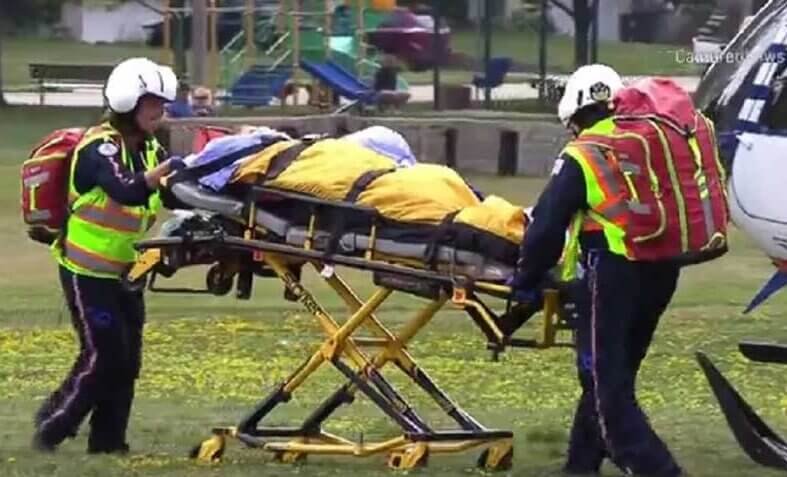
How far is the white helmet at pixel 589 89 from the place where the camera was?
29.7ft

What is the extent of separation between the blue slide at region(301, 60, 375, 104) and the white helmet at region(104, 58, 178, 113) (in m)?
25.1

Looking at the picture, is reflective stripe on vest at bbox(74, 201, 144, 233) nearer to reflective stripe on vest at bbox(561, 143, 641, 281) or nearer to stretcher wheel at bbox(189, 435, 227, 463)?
stretcher wheel at bbox(189, 435, 227, 463)

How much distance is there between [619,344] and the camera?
8969 mm

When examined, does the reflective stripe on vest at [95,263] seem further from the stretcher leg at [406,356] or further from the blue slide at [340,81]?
the blue slide at [340,81]

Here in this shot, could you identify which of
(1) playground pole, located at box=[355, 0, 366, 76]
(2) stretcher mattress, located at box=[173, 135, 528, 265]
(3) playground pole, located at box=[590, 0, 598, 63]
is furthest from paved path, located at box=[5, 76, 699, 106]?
(2) stretcher mattress, located at box=[173, 135, 528, 265]

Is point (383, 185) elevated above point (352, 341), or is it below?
above

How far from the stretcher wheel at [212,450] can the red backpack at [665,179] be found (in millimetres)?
2177

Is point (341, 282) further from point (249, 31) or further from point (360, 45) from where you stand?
point (360, 45)

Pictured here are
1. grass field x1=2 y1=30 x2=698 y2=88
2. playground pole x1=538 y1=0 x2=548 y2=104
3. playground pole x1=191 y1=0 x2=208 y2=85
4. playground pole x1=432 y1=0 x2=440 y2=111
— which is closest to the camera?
playground pole x1=538 y1=0 x2=548 y2=104

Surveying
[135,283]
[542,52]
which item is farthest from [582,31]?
[135,283]

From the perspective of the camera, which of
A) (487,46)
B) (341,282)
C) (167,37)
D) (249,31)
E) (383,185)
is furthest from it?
(249,31)

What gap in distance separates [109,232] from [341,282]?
1.07 meters

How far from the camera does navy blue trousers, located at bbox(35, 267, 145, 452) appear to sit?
10.0m

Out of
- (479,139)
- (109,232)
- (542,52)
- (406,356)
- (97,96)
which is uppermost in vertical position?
(109,232)
